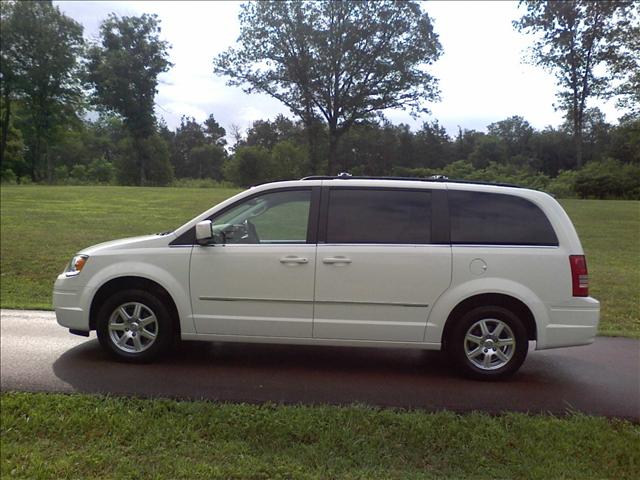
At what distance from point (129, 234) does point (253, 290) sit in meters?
10.0

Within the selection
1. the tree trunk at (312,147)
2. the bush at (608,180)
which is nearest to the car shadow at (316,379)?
the bush at (608,180)

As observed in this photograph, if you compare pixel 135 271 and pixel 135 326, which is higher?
pixel 135 271

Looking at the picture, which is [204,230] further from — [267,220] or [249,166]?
[249,166]

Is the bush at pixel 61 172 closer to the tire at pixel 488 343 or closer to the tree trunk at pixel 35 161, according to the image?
the tree trunk at pixel 35 161

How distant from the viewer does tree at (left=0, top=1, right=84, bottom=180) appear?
1868 inches

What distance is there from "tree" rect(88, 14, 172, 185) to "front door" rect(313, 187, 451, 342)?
162 ft

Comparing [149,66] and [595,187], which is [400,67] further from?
[149,66]

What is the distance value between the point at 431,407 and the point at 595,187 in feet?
26.1

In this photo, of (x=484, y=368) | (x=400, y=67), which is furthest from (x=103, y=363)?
(x=400, y=67)

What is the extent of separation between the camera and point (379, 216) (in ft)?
16.1

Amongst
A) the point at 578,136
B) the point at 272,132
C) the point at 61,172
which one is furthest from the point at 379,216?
the point at 61,172

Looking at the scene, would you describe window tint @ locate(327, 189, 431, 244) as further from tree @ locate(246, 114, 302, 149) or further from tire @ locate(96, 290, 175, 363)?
tree @ locate(246, 114, 302, 149)

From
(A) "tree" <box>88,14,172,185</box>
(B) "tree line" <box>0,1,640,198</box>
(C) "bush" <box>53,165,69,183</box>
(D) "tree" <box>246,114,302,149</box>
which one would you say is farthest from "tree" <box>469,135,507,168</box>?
(C) "bush" <box>53,165,69,183</box>

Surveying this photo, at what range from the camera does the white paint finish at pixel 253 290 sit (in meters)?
4.82
